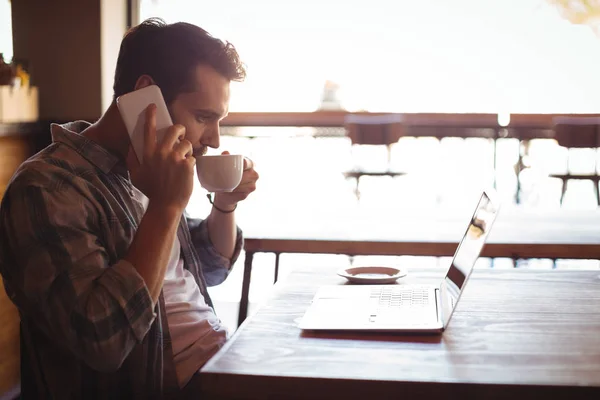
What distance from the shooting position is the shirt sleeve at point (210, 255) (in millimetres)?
1607

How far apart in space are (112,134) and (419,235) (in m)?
Answer: 0.89

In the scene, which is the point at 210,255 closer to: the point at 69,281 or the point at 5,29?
the point at 69,281

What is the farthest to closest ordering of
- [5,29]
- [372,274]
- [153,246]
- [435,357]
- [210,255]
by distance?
[5,29] → [210,255] → [372,274] → [153,246] → [435,357]

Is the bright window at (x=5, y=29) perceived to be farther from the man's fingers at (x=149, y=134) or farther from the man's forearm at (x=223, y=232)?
the man's fingers at (x=149, y=134)

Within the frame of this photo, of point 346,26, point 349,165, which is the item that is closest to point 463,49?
point 346,26

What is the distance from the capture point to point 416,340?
104 cm

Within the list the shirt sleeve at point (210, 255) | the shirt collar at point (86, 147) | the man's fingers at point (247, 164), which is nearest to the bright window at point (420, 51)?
the shirt sleeve at point (210, 255)

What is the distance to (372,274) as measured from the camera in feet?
4.91

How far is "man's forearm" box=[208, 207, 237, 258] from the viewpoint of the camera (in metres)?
1.59

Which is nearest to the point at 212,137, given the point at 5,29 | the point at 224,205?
the point at 224,205

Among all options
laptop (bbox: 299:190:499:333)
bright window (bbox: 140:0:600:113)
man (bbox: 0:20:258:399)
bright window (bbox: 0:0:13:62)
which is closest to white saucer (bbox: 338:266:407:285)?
laptop (bbox: 299:190:499:333)

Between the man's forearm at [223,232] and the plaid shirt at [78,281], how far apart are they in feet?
1.03

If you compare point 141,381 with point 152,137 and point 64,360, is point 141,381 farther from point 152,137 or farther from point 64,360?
point 152,137

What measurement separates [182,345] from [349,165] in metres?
3.94
